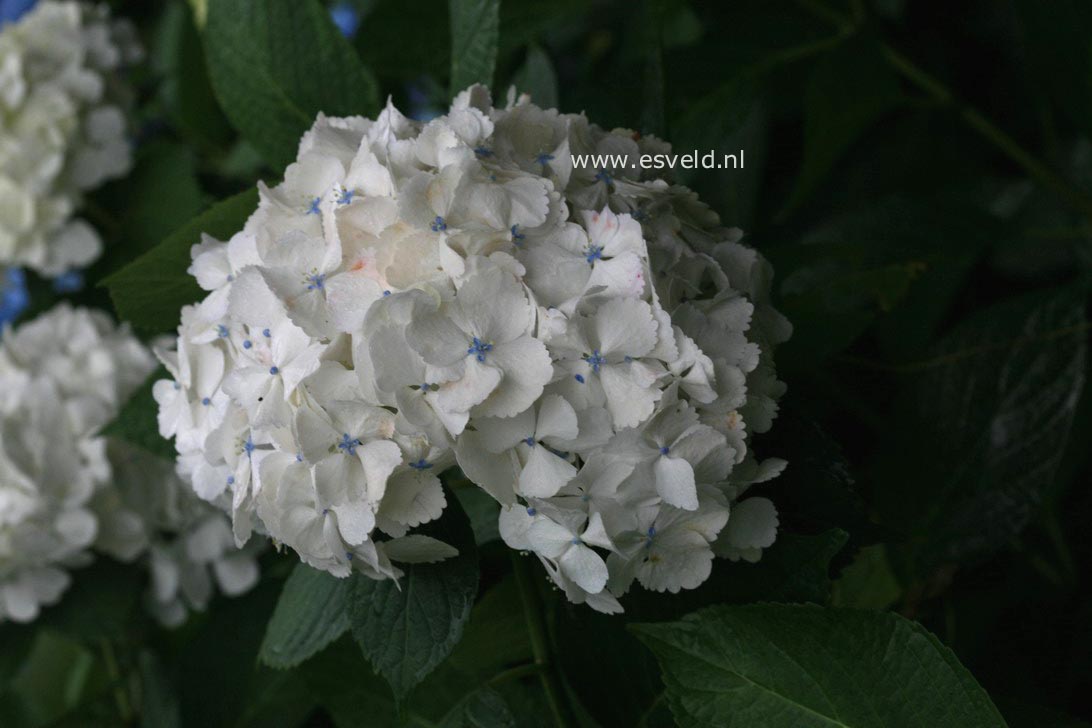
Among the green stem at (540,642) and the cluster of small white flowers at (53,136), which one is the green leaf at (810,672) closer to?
the green stem at (540,642)

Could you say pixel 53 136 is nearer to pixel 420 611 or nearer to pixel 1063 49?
pixel 420 611

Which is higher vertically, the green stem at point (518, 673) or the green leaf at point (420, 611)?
the green leaf at point (420, 611)

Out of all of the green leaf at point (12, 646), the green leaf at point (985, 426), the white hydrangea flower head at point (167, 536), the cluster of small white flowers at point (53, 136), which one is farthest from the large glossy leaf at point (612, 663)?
the cluster of small white flowers at point (53, 136)

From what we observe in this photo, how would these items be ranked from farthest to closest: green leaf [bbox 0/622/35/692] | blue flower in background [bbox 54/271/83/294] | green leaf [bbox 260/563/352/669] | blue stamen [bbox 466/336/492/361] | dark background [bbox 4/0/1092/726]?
blue flower in background [bbox 54/271/83/294] < green leaf [bbox 0/622/35/692] < dark background [bbox 4/0/1092/726] < green leaf [bbox 260/563/352/669] < blue stamen [bbox 466/336/492/361]

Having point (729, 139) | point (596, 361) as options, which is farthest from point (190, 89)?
point (596, 361)

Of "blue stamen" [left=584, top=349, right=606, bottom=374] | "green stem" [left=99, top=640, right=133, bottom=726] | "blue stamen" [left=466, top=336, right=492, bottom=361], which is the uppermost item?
"blue stamen" [left=466, top=336, right=492, bottom=361]

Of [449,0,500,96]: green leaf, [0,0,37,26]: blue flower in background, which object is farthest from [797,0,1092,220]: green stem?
[0,0,37,26]: blue flower in background

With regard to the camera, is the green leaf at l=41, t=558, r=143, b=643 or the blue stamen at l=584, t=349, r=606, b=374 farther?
the green leaf at l=41, t=558, r=143, b=643

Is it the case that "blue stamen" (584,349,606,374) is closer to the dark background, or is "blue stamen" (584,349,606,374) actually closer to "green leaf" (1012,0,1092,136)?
the dark background
